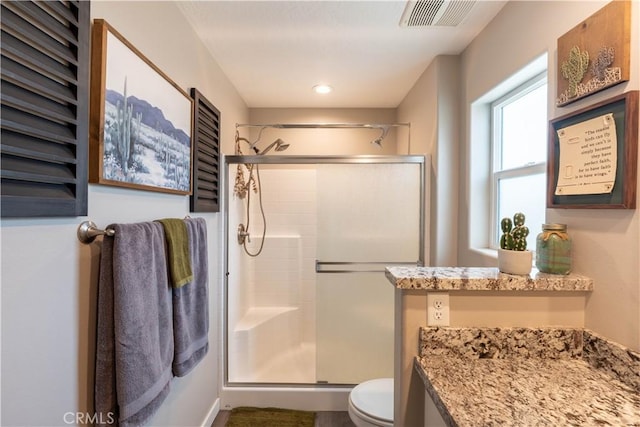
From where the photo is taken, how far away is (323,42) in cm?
187

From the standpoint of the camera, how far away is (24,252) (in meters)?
0.76

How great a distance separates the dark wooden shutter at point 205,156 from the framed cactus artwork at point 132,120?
0.56 feet

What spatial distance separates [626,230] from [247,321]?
101 inches

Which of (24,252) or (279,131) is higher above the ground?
(279,131)

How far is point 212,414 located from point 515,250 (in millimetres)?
2074

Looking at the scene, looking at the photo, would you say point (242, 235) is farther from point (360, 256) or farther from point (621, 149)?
point (621, 149)

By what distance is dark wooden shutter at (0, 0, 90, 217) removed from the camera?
68 centimetres

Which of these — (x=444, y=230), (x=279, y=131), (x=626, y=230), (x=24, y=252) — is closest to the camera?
(x=24, y=252)

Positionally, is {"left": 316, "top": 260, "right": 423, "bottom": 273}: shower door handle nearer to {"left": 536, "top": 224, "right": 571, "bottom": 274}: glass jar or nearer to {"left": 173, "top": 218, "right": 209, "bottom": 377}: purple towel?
{"left": 173, "top": 218, "right": 209, "bottom": 377}: purple towel

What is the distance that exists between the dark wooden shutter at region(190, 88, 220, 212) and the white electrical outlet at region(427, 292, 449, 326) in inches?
50.3

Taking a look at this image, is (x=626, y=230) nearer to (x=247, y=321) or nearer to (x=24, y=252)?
(x=24, y=252)

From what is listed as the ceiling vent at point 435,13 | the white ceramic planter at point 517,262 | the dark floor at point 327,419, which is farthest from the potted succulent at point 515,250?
the dark floor at point 327,419

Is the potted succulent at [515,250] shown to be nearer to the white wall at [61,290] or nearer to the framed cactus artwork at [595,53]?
the framed cactus artwork at [595,53]

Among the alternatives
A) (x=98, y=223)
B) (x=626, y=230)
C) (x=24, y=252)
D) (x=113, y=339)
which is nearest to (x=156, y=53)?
(x=98, y=223)
